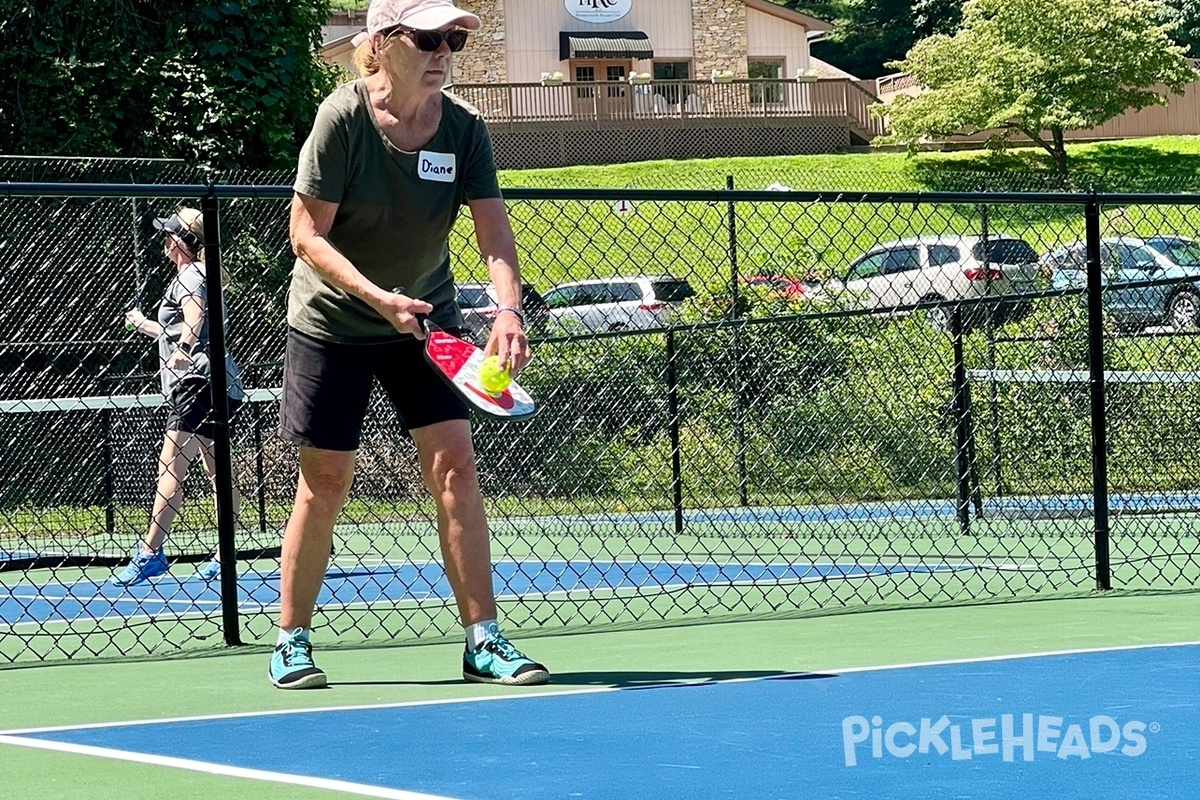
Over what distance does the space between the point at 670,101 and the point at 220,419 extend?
39616 mm

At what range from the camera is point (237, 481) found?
37.1ft

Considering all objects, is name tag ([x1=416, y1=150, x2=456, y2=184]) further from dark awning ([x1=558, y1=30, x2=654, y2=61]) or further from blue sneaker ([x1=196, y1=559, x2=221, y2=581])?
dark awning ([x1=558, y1=30, x2=654, y2=61])

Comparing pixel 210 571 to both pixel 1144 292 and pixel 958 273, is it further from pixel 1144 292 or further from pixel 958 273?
pixel 958 273

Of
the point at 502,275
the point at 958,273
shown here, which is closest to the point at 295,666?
the point at 502,275

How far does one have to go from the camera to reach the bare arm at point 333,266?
14.8 feet

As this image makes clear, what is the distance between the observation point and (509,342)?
4.66 m

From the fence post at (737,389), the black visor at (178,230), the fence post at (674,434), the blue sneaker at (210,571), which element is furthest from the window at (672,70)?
the blue sneaker at (210,571)

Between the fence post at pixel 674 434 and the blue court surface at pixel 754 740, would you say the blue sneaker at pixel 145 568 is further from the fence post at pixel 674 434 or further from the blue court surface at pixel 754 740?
the blue court surface at pixel 754 740

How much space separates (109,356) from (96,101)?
2.88 meters

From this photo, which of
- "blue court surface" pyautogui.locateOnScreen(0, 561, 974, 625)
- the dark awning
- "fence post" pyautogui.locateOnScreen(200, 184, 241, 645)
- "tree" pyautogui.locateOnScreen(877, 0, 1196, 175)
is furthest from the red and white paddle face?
the dark awning

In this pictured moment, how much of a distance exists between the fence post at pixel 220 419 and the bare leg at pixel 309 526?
875mm

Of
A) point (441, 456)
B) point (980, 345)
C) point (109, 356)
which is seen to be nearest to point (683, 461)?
point (980, 345)

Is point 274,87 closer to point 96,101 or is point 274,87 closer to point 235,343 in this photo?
point 96,101

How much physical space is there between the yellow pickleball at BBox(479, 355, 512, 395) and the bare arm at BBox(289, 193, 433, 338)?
18cm
